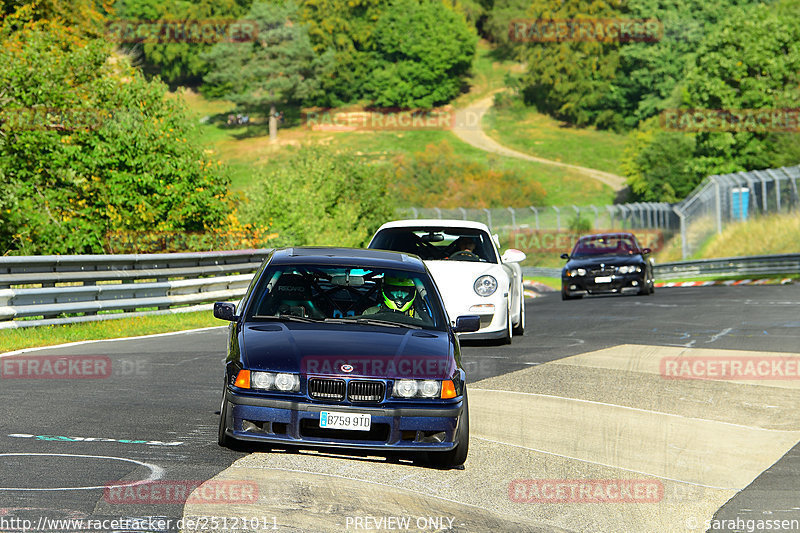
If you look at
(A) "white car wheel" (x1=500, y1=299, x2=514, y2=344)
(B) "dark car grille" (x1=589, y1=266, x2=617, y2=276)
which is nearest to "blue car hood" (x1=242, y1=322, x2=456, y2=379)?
(A) "white car wheel" (x1=500, y1=299, x2=514, y2=344)

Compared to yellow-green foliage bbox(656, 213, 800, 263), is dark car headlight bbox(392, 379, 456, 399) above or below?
above

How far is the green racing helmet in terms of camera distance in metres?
8.54

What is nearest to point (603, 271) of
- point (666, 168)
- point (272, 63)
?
point (666, 168)

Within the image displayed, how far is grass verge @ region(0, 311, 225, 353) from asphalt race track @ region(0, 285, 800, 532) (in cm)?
84

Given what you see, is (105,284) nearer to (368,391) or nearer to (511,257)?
(511,257)

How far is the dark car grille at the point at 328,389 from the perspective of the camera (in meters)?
7.02

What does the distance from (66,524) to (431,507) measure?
2.06 m

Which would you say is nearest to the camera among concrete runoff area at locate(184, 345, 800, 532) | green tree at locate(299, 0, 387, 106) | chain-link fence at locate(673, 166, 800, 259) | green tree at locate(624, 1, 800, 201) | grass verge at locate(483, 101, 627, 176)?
concrete runoff area at locate(184, 345, 800, 532)

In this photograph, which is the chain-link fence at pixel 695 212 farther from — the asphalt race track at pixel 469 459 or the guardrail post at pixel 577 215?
the asphalt race track at pixel 469 459

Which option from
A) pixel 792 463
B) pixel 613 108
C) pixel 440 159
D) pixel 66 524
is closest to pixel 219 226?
pixel 792 463

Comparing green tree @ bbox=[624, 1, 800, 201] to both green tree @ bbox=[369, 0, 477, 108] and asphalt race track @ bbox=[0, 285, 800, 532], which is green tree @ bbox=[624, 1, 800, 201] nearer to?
asphalt race track @ bbox=[0, 285, 800, 532]

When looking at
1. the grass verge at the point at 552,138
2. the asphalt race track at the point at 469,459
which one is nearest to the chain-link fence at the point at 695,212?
the asphalt race track at the point at 469,459

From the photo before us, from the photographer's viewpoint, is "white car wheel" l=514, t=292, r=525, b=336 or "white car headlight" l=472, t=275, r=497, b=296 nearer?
"white car headlight" l=472, t=275, r=497, b=296

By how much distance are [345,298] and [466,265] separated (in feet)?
18.6
